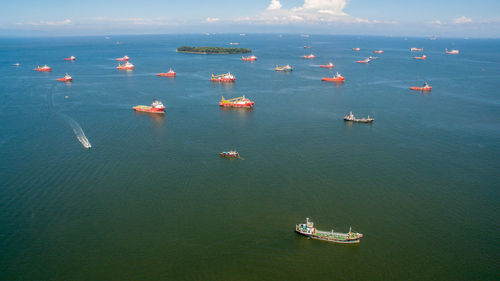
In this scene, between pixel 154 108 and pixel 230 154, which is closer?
pixel 230 154

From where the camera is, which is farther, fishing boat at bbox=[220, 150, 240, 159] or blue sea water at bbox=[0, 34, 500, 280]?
fishing boat at bbox=[220, 150, 240, 159]

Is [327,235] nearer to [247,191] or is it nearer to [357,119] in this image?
[247,191]

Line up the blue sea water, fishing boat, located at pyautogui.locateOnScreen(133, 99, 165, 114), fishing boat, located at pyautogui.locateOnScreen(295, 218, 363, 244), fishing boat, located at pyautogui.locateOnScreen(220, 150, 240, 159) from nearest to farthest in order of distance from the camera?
the blue sea water
fishing boat, located at pyautogui.locateOnScreen(295, 218, 363, 244)
fishing boat, located at pyautogui.locateOnScreen(220, 150, 240, 159)
fishing boat, located at pyautogui.locateOnScreen(133, 99, 165, 114)

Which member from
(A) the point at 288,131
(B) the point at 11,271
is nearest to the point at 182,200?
(B) the point at 11,271

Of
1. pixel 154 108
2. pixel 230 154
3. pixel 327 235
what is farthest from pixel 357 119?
pixel 154 108

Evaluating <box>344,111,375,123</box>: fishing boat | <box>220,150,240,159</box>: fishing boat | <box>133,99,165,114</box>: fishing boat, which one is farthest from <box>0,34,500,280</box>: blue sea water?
<box>133,99,165,114</box>: fishing boat

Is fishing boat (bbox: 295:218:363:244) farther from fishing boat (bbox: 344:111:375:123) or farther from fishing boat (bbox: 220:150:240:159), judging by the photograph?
fishing boat (bbox: 344:111:375:123)

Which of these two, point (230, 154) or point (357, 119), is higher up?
point (357, 119)
